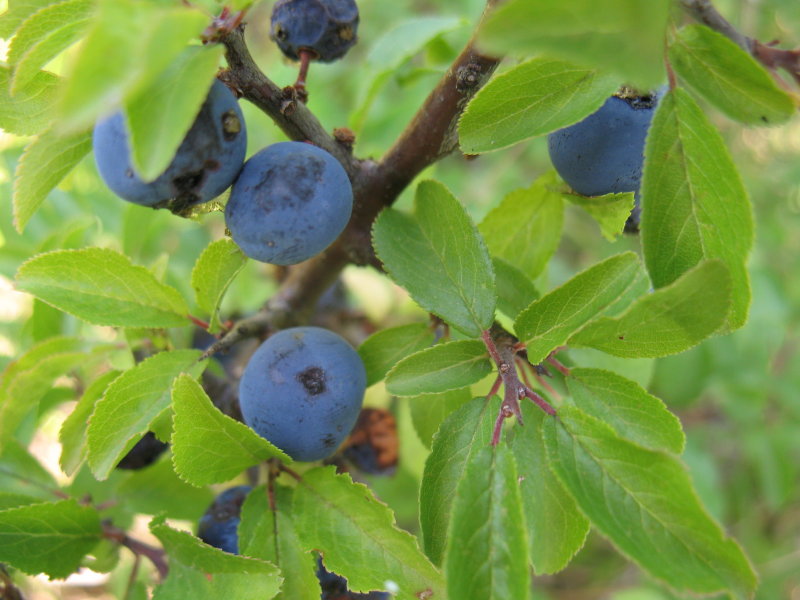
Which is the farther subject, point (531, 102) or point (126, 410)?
point (126, 410)

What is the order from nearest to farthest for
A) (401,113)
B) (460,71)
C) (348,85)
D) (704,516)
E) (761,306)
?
(704,516), (460,71), (401,113), (761,306), (348,85)

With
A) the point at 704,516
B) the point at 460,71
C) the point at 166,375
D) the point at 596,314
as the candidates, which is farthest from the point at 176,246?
the point at 704,516

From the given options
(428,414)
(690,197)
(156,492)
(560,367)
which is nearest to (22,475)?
(156,492)

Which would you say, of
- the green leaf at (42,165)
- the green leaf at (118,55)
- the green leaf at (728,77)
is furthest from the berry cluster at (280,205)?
the green leaf at (728,77)

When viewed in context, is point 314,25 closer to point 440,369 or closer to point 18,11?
point 18,11

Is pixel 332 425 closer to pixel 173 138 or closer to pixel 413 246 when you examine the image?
pixel 413 246

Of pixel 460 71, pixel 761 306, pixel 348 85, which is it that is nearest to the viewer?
pixel 460 71

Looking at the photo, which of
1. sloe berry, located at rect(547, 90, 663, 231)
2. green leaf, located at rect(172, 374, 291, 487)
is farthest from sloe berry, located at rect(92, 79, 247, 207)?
sloe berry, located at rect(547, 90, 663, 231)
